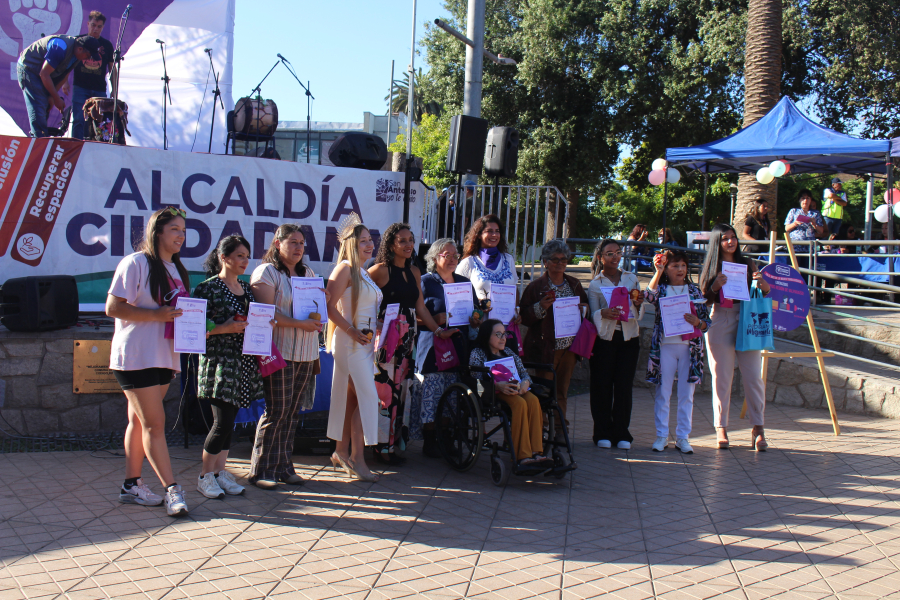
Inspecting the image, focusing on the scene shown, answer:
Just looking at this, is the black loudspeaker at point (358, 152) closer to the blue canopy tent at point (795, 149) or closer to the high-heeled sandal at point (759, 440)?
the high-heeled sandal at point (759, 440)

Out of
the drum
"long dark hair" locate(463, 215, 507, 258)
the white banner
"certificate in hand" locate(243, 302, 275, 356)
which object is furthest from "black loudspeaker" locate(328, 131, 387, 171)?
"certificate in hand" locate(243, 302, 275, 356)

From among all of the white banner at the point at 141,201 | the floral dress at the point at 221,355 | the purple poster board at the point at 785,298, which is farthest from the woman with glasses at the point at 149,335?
the purple poster board at the point at 785,298

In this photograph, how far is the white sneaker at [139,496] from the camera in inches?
179

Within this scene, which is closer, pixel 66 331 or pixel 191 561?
pixel 191 561

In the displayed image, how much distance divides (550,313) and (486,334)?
0.91 m

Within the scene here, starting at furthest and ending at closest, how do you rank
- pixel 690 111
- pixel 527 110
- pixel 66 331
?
pixel 527 110, pixel 690 111, pixel 66 331

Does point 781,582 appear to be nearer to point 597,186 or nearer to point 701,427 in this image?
point 701,427

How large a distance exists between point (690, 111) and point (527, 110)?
4.96 metres

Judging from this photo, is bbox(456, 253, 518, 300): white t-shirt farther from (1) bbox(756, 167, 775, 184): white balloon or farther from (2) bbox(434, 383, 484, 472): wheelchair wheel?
(1) bbox(756, 167, 775, 184): white balloon

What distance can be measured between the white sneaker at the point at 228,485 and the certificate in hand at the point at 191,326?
3.34 ft

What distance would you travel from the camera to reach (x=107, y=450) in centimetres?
587

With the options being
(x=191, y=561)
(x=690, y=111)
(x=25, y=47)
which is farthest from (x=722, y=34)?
(x=191, y=561)

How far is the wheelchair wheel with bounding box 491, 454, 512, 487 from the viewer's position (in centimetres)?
529

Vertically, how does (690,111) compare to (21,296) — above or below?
above
